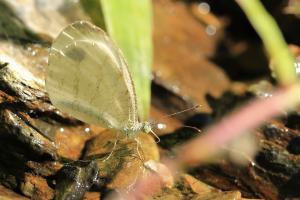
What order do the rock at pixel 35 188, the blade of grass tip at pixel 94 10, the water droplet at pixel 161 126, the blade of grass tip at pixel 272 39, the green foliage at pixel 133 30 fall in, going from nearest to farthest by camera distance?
the rock at pixel 35 188 < the blade of grass tip at pixel 272 39 < the green foliage at pixel 133 30 < the blade of grass tip at pixel 94 10 < the water droplet at pixel 161 126

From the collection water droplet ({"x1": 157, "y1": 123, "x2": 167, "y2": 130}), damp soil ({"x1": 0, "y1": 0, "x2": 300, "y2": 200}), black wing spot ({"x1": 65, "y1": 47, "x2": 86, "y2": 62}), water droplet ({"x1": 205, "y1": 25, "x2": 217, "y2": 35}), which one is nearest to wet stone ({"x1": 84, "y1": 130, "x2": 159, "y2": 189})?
damp soil ({"x1": 0, "y1": 0, "x2": 300, "y2": 200})

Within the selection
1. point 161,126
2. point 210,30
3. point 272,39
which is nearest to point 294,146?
point 272,39

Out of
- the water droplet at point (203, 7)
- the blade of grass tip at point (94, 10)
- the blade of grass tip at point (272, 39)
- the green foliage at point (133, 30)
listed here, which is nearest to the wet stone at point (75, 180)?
the green foliage at point (133, 30)

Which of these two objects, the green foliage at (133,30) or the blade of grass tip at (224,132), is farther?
the green foliage at (133,30)

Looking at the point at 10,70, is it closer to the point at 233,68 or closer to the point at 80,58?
the point at 80,58

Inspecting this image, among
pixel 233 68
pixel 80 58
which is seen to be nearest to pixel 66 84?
pixel 80 58

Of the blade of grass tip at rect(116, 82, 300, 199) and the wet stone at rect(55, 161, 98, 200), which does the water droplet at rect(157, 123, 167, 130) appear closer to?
the blade of grass tip at rect(116, 82, 300, 199)

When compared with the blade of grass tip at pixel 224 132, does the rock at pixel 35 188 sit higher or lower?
lower

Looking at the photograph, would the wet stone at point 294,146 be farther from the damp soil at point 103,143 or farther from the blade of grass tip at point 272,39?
the blade of grass tip at point 272,39
